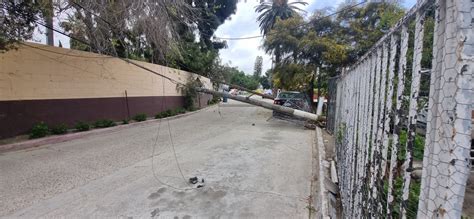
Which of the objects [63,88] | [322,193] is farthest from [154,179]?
[63,88]

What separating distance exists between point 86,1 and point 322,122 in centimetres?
880

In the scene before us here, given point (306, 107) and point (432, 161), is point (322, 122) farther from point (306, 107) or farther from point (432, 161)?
point (432, 161)

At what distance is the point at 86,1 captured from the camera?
18.6 ft

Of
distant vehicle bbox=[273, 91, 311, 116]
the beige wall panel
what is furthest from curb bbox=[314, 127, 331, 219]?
the beige wall panel

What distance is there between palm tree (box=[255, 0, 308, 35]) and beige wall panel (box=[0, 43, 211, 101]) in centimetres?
1587

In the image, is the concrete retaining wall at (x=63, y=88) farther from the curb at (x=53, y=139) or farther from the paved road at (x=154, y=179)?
the paved road at (x=154, y=179)

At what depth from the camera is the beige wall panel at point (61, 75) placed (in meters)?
6.78

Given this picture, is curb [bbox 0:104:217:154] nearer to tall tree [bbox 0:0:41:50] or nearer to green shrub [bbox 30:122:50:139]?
green shrub [bbox 30:122:50:139]

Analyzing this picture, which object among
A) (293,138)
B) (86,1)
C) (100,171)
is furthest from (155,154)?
(293,138)

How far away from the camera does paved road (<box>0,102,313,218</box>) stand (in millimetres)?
3387

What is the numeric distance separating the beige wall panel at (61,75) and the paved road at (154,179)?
6.11ft

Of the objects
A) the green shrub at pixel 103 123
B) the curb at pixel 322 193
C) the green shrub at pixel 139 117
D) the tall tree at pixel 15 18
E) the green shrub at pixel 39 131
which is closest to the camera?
the curb at pixel 322 193

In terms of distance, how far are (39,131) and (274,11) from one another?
2163 centimetres

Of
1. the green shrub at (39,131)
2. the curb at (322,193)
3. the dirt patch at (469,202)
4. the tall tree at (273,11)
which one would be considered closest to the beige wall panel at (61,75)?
the green shrub at (39,131)
